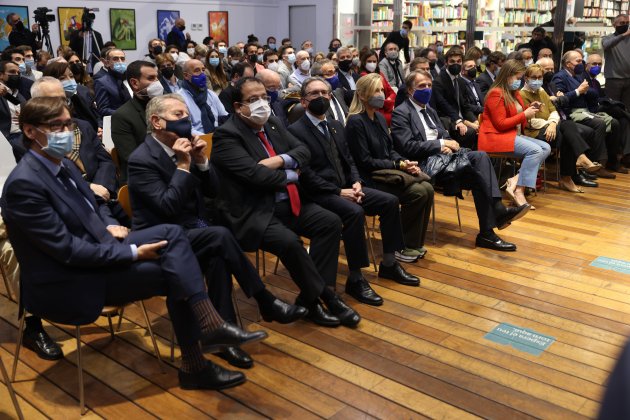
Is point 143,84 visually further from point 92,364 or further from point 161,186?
point 92,364

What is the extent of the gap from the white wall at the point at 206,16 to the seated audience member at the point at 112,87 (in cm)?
851

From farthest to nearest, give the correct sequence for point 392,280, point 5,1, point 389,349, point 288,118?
point 5,1
point 288,118
point 392,280
point 389,349

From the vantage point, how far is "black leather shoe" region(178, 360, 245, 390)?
9.93 feet

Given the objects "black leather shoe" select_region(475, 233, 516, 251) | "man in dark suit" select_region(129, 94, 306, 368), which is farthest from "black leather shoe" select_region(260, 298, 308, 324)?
"black leather shoe" select_region(475, 233, 516, 251)

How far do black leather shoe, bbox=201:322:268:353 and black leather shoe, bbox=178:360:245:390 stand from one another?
0.75ft

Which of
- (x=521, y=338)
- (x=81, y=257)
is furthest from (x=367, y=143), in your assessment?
(x=81, y=257)

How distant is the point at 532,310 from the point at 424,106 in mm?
1877

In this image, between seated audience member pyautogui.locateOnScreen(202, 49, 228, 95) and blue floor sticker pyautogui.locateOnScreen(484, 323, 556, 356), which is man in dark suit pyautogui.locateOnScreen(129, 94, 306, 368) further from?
seated audience member pyautogui.locateOnScreen(202, 49, 228, 95)

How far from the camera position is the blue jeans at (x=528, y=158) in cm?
586

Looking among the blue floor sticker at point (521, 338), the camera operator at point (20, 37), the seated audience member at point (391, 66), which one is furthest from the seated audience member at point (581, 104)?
the camera operator at point (20, 37)

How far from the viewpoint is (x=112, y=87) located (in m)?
6.05

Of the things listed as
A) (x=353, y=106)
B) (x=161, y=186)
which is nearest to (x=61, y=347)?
(x=161, y=186)

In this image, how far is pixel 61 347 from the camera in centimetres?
346

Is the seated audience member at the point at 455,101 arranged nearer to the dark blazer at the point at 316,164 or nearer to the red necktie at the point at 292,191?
the dark blazer at the point at 316,164
